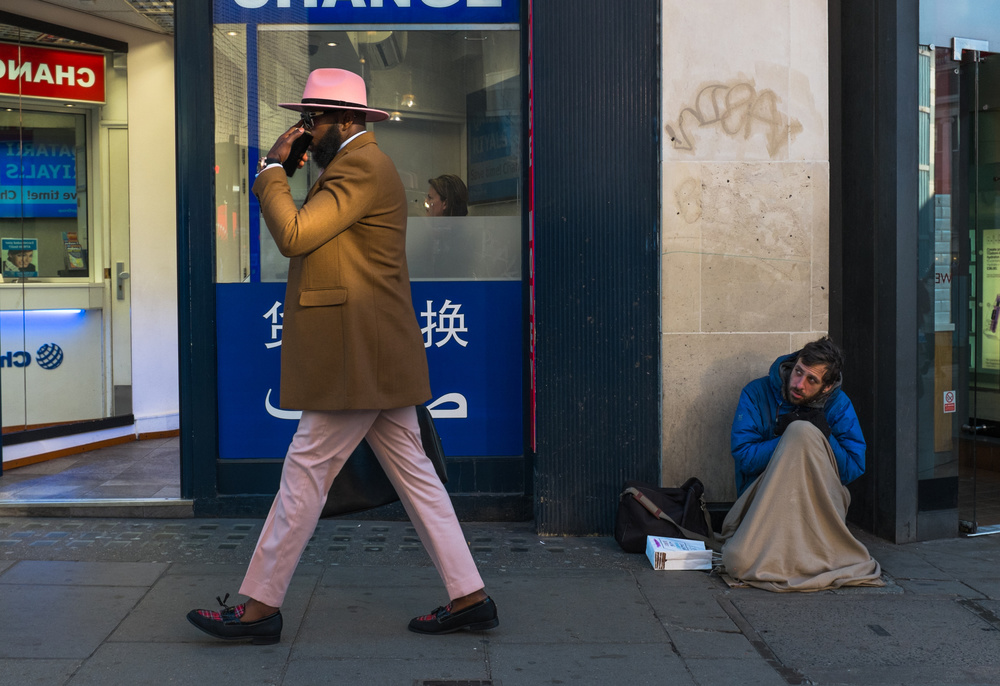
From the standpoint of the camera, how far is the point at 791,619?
394 cm

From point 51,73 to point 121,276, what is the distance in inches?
60.2

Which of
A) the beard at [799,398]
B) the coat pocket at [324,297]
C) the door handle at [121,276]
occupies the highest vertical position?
the door handle at [121,276]

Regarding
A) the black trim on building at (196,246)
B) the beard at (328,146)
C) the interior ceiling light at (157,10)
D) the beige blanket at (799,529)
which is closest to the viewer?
the beard at (328,146)

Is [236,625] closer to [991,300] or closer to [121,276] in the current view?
[121,276]

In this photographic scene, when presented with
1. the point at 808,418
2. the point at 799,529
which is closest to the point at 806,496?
the point at 799,529

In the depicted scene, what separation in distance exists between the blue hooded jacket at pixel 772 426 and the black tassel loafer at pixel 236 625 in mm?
2194

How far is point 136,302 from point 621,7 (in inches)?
183

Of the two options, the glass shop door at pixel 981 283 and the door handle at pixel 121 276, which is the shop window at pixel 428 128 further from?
the door handle at pixel 121 276

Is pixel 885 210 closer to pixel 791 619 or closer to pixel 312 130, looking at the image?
pixel 791 619

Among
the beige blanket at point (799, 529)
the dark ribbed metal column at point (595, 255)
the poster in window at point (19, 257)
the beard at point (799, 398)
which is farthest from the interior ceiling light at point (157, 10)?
the beige blanket at point (799, 529)

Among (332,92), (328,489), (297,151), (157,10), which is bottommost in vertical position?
(328,489)

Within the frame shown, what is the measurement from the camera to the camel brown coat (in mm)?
3453

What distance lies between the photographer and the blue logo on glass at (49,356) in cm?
734

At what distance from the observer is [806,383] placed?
4.49 meters
